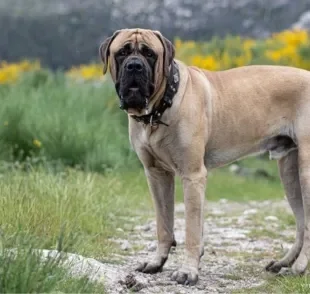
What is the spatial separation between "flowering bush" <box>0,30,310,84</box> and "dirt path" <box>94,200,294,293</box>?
4720mm

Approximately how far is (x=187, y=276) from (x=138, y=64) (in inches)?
55.7

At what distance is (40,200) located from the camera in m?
6.83

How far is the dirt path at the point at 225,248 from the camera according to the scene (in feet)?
18.5

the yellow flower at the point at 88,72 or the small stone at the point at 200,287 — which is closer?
the small stone at the point at 200,287

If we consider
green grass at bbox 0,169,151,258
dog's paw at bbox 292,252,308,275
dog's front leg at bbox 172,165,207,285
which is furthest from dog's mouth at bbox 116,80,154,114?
dog's paw at bbox 292,252,308,275

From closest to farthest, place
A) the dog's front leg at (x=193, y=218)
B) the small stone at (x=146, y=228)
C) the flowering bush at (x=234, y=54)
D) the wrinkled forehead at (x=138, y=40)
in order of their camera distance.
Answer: the wrinkled forehead at (x=138, y=40)
the dog's front leg at (x=193, y=218)
the small stone at (x=146, y=228)
the flowering bush at (x=234, y=54)

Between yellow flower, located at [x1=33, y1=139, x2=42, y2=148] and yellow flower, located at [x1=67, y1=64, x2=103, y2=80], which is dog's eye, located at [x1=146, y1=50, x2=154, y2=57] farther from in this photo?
yellow flower, located at [x1=67, y1=64, x2=103, y2=80]

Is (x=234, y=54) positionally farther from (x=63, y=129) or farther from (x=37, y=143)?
(x=37, y=143)

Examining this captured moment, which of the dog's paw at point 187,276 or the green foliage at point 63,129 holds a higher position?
the dog's paw at point 187,276

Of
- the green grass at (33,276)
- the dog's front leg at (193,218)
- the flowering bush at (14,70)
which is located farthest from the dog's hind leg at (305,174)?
the flowering bush at (14,70)

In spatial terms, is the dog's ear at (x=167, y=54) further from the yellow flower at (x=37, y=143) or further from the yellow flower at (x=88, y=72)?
the yellow flower at (x=88, y=72)

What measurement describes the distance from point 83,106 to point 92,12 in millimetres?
5131

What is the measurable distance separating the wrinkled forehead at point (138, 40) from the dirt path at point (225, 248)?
1450 mm

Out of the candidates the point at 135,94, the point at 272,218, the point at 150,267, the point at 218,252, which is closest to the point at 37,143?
the point at 272,218
